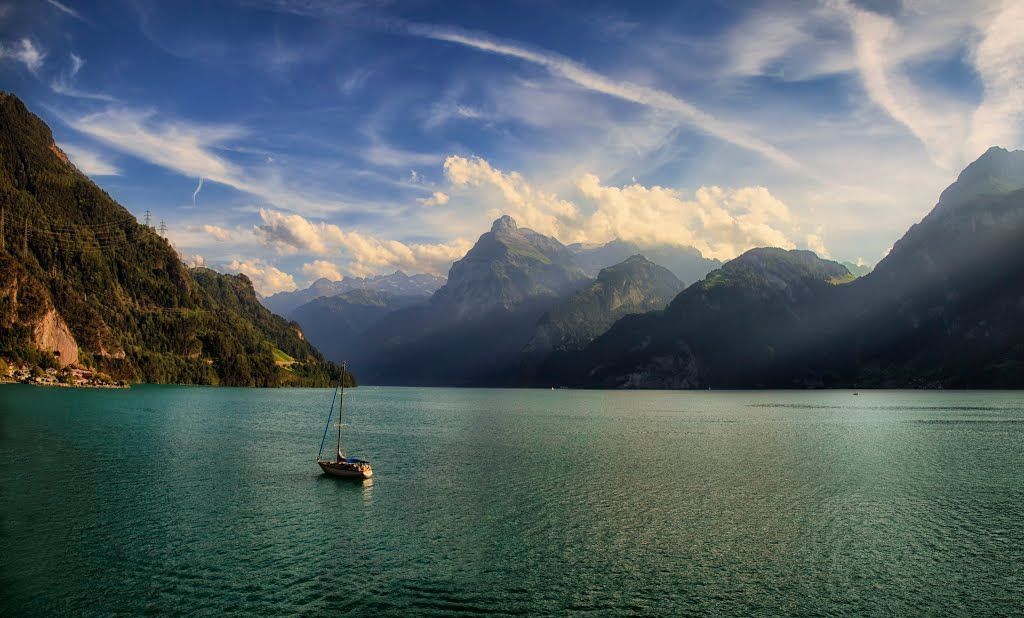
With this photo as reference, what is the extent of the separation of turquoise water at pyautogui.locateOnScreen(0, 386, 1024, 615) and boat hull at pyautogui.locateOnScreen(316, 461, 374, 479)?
1741 mm

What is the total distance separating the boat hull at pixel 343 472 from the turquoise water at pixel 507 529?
174cm

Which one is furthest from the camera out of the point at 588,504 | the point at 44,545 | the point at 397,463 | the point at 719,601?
the point at 397,463

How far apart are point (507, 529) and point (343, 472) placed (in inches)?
1195

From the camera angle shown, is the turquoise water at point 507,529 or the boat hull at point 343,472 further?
the boat hull at point 343,472

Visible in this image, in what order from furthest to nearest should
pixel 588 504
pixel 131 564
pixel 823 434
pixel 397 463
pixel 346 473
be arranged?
pixel 823 434 → pixel 397 463 → pixel 346 473 → pixel 588 504 → pixel 131 564

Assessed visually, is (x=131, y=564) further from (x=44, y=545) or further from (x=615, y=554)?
(x=615, y=554)

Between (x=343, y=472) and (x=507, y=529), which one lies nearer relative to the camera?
(x=507, y=529)

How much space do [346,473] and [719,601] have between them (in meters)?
49.4

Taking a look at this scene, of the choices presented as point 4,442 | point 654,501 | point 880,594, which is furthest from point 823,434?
point 4,442

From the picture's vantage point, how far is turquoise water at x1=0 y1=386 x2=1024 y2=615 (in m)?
36.5

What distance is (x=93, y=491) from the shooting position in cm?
6191

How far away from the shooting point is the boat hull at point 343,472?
240 ft

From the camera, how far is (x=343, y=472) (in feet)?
242

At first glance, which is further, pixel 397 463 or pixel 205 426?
pixel 205 426
